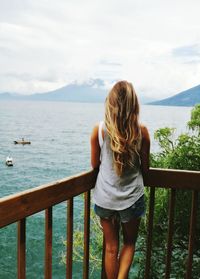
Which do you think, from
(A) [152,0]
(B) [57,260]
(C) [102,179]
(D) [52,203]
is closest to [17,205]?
(D) [52,203]

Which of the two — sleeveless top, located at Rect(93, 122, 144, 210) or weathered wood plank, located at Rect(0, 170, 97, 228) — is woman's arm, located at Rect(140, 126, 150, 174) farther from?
weathered wood plank, located at Rect(0, 170, 97, 228)

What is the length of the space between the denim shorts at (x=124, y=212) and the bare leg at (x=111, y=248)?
8 cm

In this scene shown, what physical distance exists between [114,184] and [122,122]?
400mm

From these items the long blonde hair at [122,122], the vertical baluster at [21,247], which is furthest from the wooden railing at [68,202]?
the long blonde hair at [122,122]

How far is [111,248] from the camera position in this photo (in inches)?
97.7

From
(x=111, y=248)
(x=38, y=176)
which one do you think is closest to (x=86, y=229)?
(x=111, y=248)

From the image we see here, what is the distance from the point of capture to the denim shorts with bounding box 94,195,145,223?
2.33 m

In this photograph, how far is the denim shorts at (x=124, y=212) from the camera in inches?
91.9

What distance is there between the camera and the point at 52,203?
6.47ft

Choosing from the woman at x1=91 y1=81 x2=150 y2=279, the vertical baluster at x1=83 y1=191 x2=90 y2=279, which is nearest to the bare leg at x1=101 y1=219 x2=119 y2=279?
the woman at x1=91 y1=81 x2=150 y2=279

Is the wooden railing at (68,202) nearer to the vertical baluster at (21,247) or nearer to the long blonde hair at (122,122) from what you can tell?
the vertical baluster at (21,247)

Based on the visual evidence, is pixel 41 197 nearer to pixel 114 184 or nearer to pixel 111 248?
pixel 114 184

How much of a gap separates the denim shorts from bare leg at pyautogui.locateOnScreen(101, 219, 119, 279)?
0.08 metres

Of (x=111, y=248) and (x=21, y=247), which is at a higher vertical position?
(x=21, y=247)
